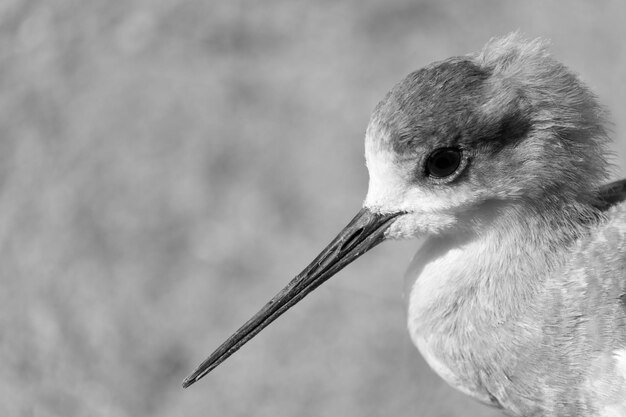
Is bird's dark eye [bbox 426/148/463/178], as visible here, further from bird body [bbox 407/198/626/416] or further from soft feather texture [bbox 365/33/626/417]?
bird body [bbox 407/198/626/416]

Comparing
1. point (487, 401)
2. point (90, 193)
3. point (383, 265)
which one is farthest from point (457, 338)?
point (90, 193)

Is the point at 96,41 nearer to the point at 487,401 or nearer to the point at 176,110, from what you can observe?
the point at 176,110

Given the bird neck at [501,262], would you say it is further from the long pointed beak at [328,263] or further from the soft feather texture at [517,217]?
the long pointed beak at [328,263]

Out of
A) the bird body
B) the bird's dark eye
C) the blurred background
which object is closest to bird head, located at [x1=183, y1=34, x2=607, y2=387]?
the bird's dark eye

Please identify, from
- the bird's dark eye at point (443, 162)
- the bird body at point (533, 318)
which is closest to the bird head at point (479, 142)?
the bird's dark eye at point (443, 162)

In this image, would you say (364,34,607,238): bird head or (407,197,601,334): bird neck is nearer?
(364,34,607,238): bird head

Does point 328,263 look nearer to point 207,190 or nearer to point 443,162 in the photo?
point 443,162
